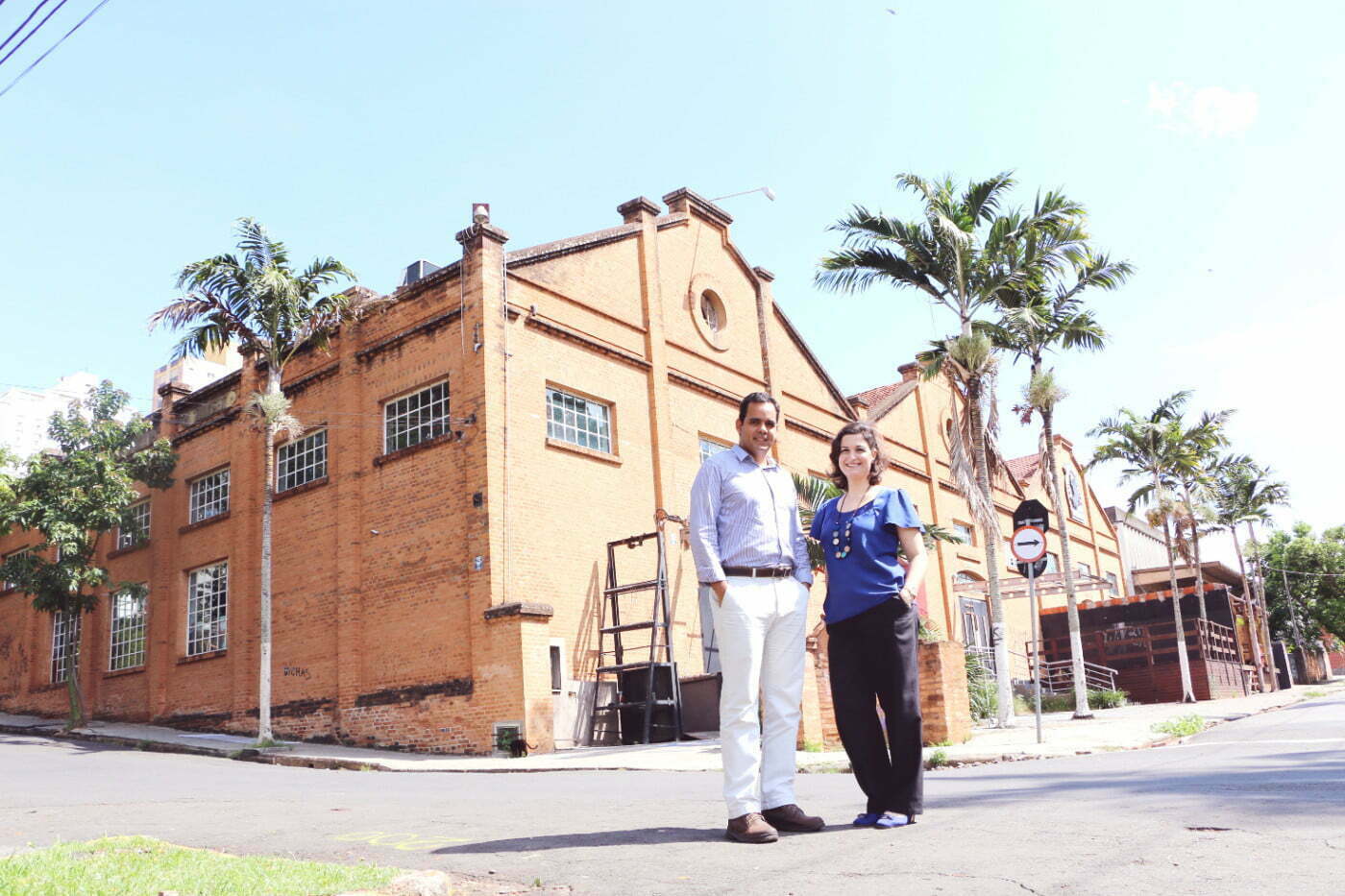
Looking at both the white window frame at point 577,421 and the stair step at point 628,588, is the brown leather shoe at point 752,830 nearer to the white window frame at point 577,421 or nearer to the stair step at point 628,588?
the stair step at point 628,588

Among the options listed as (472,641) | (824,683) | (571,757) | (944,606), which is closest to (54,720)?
(472,641)

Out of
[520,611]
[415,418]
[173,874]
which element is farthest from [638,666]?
[173,874]

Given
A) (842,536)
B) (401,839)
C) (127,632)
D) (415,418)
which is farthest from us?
(127,632)

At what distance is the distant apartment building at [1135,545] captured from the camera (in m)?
45.0

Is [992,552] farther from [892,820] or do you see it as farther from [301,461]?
[892,820]

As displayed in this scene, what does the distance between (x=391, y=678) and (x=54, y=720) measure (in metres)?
11.9

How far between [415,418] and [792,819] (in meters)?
13.9

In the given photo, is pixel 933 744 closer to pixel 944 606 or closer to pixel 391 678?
pixel 391 678

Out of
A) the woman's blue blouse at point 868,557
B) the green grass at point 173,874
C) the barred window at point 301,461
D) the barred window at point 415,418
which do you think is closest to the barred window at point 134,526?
the barred window at point 301,461

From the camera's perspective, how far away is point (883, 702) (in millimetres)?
4961

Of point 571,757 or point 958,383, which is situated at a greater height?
point 958,383

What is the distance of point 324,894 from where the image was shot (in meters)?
3.69

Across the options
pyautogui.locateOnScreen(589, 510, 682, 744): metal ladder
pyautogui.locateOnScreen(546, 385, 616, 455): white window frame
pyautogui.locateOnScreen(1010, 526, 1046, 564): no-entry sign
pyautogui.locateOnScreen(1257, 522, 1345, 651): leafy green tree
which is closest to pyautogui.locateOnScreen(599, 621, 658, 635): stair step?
pyautogui.locateOnScreen(589, 510, 682, 744): metal ladder

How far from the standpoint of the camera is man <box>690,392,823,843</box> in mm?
4730
